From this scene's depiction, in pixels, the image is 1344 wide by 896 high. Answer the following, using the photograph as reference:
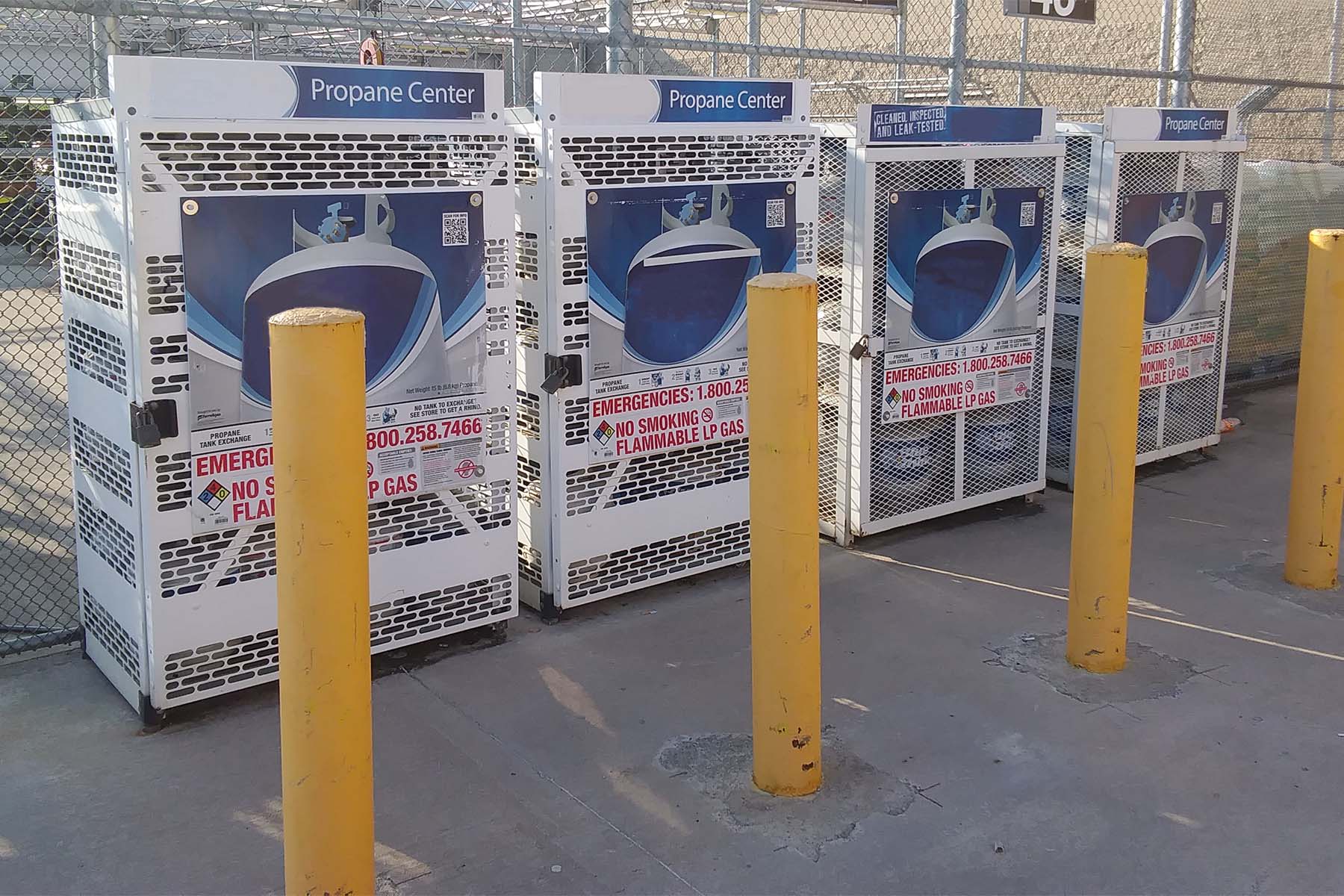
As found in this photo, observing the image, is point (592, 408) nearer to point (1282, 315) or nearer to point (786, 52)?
point (786, 52)

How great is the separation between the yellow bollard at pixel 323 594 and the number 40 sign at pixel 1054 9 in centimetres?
659

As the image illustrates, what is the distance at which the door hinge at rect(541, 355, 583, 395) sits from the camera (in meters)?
5.25

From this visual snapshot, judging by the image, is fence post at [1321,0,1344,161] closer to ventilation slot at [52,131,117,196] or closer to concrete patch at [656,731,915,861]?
concrete patch at [656,731,915,861]

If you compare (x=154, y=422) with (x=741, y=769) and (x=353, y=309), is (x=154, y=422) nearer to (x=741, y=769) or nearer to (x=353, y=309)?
(x=353, y=309)

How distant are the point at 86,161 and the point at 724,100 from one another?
108 inches

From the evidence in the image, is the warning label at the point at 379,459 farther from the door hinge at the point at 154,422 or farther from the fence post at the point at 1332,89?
the fence post at the point at 1332,89

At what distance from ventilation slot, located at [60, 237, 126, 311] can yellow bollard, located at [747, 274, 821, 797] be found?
7.49 ft

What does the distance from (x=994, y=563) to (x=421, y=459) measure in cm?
316

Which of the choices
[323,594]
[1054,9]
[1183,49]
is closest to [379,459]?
[323,594]

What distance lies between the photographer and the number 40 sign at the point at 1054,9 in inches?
322

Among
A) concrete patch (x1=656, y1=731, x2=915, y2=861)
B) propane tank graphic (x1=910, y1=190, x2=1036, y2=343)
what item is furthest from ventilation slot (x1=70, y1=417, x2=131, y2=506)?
propane tank graphic (x1=910, y1=190, x2=1036, y2=343)

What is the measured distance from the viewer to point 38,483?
7973 mm

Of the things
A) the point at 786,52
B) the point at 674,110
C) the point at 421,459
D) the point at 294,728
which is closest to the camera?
the point at 294,728

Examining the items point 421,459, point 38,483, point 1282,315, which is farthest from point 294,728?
point 1282,315
